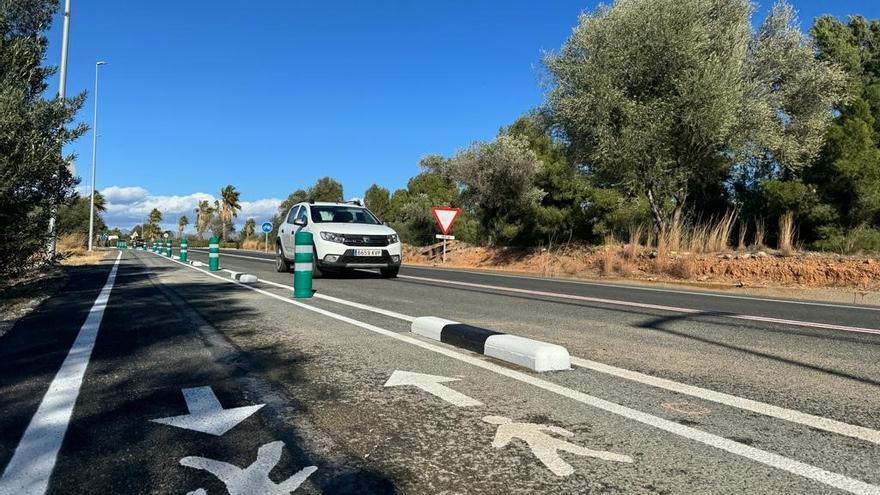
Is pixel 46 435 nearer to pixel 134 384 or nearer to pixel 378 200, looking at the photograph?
pixel 134 384

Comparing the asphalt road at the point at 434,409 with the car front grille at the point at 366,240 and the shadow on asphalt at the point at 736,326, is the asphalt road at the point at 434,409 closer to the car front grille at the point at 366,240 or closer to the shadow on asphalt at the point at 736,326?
the shadow on asphalt at the point at 736,326

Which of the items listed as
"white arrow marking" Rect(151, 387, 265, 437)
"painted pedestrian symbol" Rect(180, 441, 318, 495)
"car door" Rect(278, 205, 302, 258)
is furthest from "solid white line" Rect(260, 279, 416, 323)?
"car door" Rect(278, 205, 302, 258)

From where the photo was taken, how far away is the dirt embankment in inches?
505

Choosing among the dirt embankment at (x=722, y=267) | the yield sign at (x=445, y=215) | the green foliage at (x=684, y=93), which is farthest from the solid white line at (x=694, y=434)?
the yield sign at (x=445, y=215)

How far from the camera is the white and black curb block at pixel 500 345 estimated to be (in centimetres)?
432

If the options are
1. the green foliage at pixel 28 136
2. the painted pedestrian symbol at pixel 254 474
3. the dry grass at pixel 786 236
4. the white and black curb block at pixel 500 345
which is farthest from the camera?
the dry grass at pixel 786 236

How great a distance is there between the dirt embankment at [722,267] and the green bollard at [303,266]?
9.67 meters

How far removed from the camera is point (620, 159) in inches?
655

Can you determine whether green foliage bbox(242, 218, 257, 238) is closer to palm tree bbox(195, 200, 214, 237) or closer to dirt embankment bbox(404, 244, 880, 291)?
palm tree bbox(195, 200, 214, 237)

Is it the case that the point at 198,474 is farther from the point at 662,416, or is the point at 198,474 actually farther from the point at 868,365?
the point at 868,365

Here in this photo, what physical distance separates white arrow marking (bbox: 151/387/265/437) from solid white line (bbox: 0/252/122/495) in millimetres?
492

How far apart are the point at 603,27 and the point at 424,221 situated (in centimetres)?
2243

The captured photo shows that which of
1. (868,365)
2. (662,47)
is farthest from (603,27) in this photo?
(868,365)

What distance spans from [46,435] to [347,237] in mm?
9258
